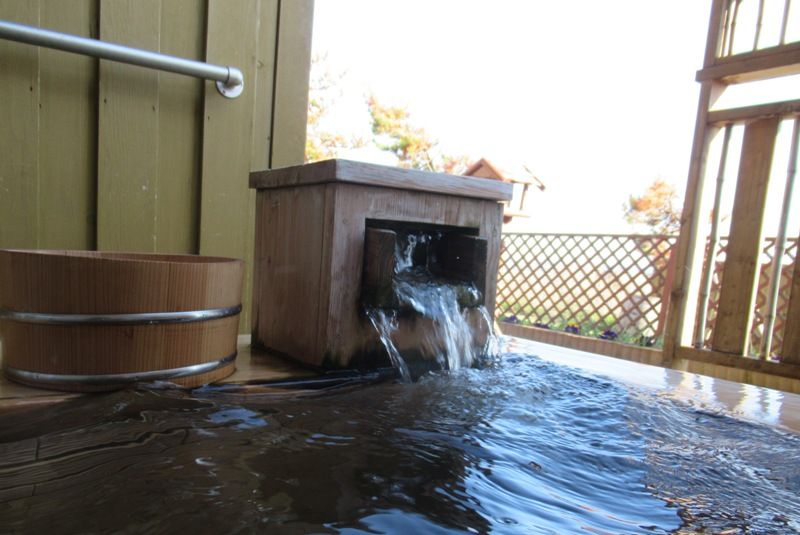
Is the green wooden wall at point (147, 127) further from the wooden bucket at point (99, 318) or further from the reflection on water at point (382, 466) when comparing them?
the reflection on water at point (382, 466)

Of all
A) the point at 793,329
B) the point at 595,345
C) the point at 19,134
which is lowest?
the point at 595,345

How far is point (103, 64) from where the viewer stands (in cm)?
173

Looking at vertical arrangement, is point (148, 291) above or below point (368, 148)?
below

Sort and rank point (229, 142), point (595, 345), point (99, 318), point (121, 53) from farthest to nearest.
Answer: point (595, 345) → point (229, 142) → point (121, 53) → point (99, 318)

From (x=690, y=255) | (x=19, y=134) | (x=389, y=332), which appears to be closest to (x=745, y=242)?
(x=690, y=255)

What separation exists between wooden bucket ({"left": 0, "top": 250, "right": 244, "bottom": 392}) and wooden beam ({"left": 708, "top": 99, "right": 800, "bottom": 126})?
11.4ft

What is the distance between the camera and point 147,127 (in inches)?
72.1

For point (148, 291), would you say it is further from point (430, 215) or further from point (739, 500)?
point (739, 500)

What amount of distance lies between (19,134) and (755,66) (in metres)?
3.83

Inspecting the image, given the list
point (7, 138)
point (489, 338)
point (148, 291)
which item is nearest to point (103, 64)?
point (7, 138)

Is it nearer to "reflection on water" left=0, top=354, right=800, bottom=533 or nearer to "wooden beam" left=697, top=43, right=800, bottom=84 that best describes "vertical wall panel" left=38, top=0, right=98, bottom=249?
"reflection on water" left=0, top=354, right=800, bottom=533

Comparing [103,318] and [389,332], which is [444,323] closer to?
[389,332]

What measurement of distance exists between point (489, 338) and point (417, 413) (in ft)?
1.60

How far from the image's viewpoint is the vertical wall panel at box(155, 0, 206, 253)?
6.11 feet
